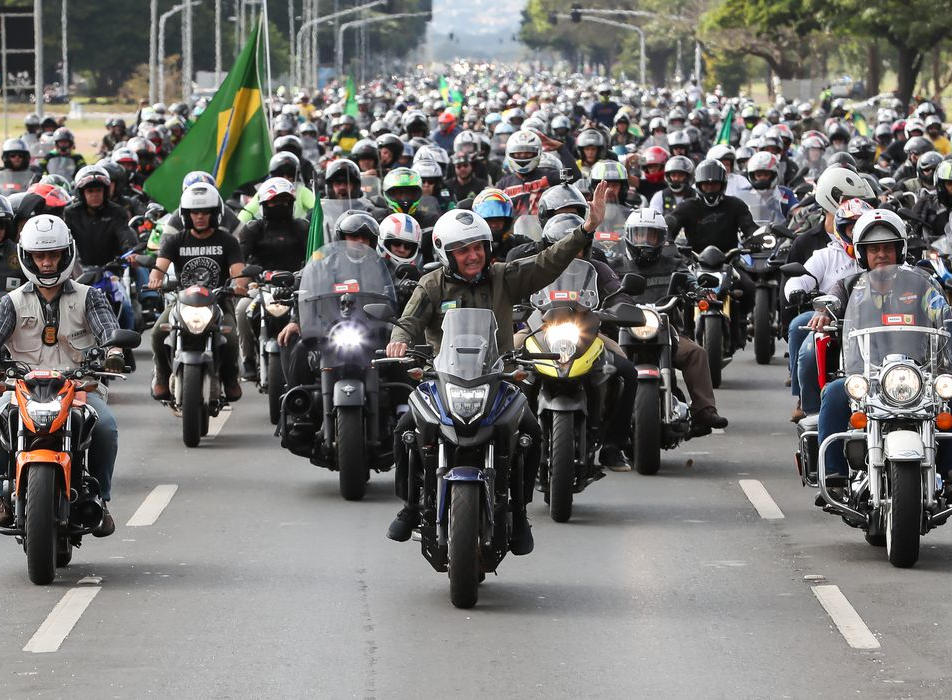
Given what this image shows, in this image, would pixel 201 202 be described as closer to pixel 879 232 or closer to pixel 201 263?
pixel 201 263

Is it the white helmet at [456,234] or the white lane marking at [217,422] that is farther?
the white lane marking at [217,422]

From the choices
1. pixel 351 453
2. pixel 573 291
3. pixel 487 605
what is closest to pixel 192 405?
pixel 351 453

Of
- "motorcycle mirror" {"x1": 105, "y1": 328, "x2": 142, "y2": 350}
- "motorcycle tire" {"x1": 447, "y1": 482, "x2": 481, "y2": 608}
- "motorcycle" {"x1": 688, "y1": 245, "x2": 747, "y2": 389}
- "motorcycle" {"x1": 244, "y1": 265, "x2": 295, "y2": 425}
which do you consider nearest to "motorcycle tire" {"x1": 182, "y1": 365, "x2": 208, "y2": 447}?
"motorcycle" {"x1": 244, "y1": 265, "x2": 295, "y2": 425}

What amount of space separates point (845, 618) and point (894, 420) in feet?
4.08

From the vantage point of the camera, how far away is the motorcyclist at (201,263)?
1661cm

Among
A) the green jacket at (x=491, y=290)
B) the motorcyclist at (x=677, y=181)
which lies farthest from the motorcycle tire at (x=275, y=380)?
the green jacket at (x=491, y=290)

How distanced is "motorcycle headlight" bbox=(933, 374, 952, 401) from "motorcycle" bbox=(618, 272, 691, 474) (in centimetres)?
346

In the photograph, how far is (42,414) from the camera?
10773 mm

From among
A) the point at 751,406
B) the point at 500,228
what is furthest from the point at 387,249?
the point at 751,406

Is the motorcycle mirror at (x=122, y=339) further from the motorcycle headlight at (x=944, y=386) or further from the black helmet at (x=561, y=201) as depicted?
the black helmet at (x=561, y=201)

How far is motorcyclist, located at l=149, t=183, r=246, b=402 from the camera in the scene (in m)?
16.6

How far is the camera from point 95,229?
20062 mm

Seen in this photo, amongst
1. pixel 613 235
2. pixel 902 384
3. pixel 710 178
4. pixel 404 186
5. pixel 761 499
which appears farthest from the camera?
pixel 710 178

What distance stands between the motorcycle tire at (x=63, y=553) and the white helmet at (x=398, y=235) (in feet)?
14.5
